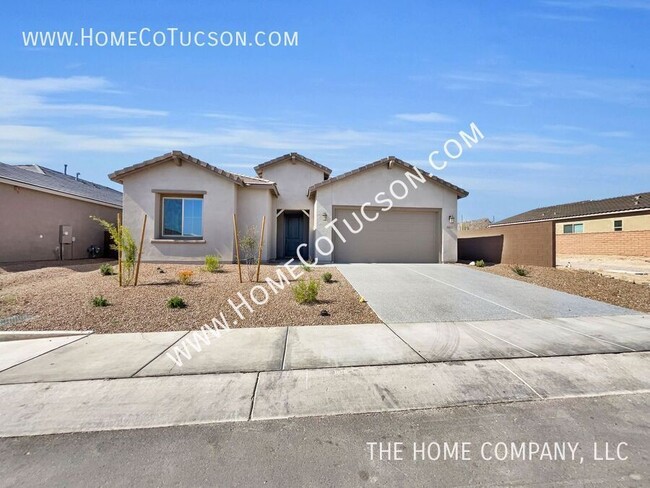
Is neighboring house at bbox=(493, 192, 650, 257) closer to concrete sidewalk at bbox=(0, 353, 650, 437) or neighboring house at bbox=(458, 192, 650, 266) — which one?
neighboring house at bbox=(458, 192, 650, 266)

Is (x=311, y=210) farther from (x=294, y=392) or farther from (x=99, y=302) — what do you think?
(x=294, y=392)

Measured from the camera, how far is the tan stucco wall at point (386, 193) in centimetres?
1380

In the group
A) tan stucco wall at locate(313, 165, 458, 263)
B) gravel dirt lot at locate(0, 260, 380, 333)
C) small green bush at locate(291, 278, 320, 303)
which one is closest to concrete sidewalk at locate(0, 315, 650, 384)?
gravel dirt lot at locate(0, 260, 380, 333)

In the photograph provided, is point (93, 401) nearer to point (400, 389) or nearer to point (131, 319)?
point (131, 319)

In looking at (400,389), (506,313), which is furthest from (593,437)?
(506,313)

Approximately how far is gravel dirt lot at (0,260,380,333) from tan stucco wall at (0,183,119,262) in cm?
399

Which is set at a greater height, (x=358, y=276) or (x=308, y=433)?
(x=358, y=276)

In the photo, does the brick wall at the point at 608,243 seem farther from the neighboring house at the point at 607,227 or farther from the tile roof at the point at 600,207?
the tile roof at the point at 600,207

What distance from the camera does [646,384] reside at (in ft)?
12.7

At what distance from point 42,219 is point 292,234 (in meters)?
10.9

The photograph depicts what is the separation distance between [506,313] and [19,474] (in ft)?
25.5

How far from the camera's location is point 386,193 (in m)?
14.0

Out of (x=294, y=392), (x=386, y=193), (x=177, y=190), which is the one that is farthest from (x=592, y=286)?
(x=177, y=190)

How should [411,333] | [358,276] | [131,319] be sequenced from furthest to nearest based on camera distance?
[358,276] < [131,319] < [411,333]
